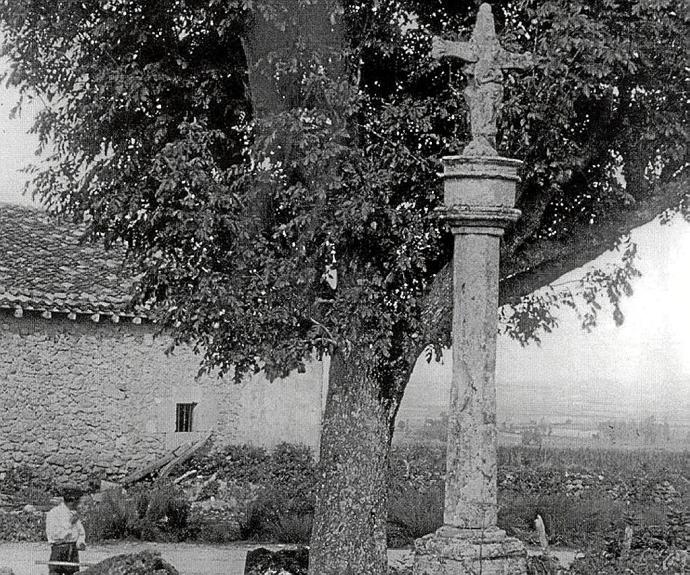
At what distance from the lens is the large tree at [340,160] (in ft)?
31.7

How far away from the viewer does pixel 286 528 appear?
13961mm

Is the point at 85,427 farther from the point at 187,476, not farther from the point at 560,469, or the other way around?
the point at 560,469

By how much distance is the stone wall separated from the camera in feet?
59.7

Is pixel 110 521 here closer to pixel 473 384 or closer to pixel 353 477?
pixel 353 477

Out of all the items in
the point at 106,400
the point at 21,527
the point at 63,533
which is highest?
the point at 106,400

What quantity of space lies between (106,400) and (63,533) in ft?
32.1

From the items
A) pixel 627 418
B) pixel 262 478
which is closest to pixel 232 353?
pixel 262 478

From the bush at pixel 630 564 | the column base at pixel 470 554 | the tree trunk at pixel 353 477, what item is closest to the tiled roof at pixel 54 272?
the tree trunk at pixel 353 477

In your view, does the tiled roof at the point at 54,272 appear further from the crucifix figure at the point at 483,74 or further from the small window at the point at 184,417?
the crucifix figure at the point at 483,74

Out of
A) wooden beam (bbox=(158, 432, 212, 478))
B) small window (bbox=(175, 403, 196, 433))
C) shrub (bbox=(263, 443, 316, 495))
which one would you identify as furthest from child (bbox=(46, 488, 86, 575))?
small window (bbox=(175, 403, 196, 433))

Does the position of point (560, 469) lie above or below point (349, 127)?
below

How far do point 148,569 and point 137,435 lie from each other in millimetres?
10970

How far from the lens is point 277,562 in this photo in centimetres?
1081

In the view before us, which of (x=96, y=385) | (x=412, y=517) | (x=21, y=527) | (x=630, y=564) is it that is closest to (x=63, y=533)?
(x=21, y=527)
